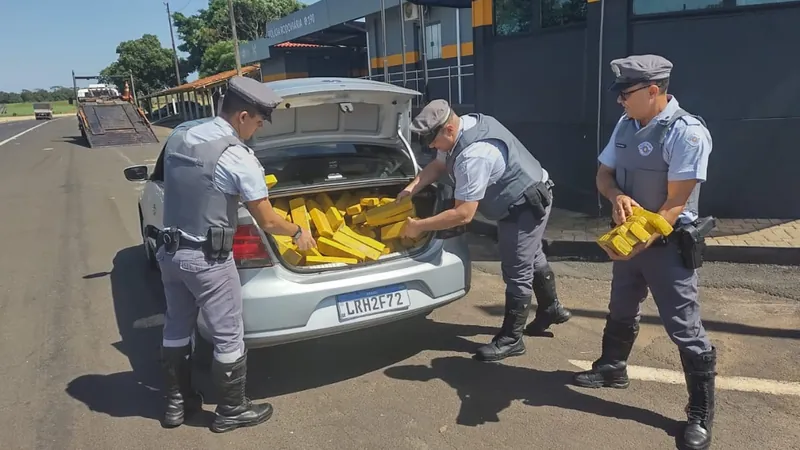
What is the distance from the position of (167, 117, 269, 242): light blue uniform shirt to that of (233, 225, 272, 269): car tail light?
32cm

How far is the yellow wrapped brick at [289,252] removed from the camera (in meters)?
3.60

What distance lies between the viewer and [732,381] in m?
3.44

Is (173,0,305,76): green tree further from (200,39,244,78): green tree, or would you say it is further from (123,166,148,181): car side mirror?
(123,166,148,181): car side mirror

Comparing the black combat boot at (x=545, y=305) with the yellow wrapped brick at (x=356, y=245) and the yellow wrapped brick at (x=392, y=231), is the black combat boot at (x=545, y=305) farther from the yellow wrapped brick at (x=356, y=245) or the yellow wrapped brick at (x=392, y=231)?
the yellow wrapped brick at (x=356, y=245)

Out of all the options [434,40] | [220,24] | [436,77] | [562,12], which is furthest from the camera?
[220,24]

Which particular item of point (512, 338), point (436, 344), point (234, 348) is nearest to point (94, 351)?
point (234, 348)

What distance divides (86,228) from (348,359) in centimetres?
606

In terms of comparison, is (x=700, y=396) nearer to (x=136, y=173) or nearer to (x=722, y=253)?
(x=722, y=253)

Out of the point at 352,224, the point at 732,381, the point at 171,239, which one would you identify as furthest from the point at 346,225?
the point at 732,381

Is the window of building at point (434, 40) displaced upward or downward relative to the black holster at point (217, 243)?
upward

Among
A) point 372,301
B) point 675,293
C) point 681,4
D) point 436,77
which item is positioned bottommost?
point 372,301

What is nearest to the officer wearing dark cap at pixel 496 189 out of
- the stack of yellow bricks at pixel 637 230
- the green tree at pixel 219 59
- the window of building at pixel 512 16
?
the stack of yellow bricks at pixel 637 230

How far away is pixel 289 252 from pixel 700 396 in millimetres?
2307

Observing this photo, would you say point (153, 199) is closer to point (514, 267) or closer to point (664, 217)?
point (514, 267)
